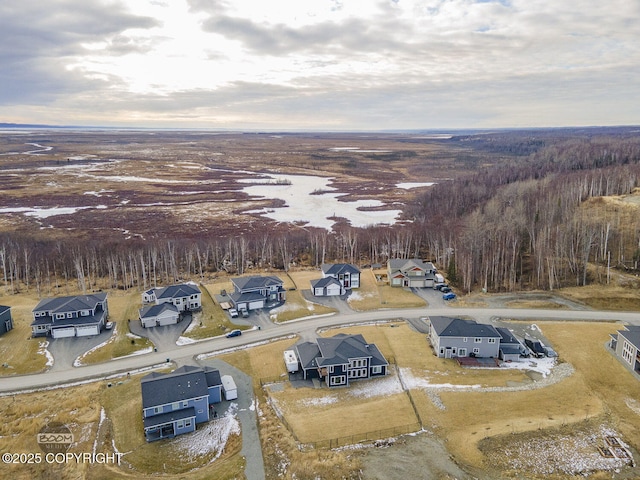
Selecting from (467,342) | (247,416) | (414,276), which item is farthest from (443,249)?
(247,416)

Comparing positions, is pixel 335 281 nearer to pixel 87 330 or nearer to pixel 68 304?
pixel 87 330

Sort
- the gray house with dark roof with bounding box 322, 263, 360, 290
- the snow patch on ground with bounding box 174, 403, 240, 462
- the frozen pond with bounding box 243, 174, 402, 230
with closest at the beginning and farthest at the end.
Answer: the snow patch on ground with bounding box 174, 403, 240, 462 < the gray house with dark roof with bounding box 322, 263, 360, 290 < the frozen pond with bounding box 243, 174, 402, 230

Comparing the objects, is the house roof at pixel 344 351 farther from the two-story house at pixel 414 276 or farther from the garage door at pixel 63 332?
the garage door at pixel 63 332

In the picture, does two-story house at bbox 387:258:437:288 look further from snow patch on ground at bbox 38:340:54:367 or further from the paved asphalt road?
snow patch on ground at bbox 38:340:54:367

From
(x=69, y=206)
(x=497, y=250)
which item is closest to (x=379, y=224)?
(x=497, y=250)

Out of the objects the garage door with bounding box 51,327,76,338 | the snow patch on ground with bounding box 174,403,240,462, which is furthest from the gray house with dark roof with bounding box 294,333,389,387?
the garage door with bounding box 51,327,76,338

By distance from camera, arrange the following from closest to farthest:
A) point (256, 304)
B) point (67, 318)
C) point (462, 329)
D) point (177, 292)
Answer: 1. point (462, 329)
2. point (67, 318)
3. point (177, 292)
4. point (256, 304)

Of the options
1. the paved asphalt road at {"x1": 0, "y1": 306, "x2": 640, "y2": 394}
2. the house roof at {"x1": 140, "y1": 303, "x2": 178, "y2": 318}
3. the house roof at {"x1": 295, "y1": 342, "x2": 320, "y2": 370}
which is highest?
the house roof at {"x1": 140, "y1": 303, "x2": 178, "y2": 318}
